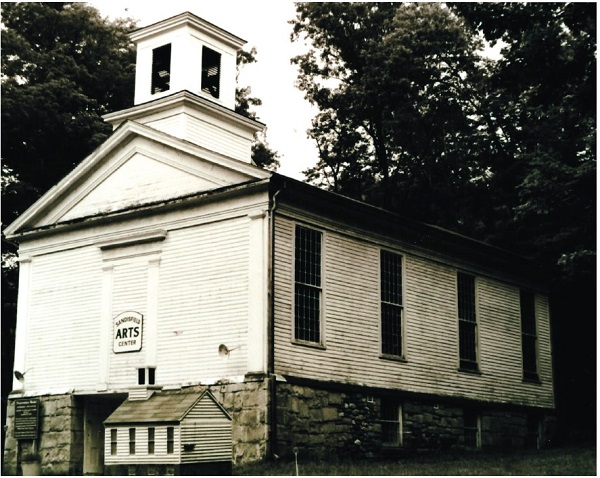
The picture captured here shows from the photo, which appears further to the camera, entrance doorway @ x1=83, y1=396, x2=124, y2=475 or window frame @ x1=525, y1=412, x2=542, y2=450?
window frame @ x1=525, y1=412, x2=542, y2=450

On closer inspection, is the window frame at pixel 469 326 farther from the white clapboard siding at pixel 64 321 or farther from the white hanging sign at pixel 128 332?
the white clapboard siding at pixel 64 321

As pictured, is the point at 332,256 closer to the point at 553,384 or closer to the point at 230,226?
the point at 230,226

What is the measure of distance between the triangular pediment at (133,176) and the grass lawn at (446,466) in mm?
6302

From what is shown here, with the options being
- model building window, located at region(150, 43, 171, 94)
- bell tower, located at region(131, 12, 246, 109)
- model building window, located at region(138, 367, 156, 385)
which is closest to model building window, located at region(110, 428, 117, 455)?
model building window, located at region(138, 367, 156, 385)

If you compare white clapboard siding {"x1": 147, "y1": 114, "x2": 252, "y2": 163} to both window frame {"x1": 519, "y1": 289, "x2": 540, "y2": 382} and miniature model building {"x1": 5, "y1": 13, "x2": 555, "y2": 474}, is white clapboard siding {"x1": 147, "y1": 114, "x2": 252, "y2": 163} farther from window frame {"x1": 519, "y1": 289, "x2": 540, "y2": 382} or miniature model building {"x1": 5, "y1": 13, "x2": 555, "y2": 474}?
window frame {"x1": 519, "y1": 289, "x2": 540, "y2": 382}

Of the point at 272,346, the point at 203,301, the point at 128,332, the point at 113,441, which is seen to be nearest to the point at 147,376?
the point at 128,332

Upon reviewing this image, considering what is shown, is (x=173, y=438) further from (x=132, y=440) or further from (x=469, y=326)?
(x=469, y=326)

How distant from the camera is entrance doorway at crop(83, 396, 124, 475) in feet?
79.1

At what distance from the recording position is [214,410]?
19.7m

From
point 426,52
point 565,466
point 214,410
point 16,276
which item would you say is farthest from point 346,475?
point 426,52

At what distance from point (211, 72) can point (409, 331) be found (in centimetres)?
873

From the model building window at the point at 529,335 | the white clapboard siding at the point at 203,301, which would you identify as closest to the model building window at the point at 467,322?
the model building window at the point at 529,335

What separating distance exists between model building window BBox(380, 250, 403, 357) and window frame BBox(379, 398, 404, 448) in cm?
120

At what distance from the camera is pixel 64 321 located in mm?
25078
